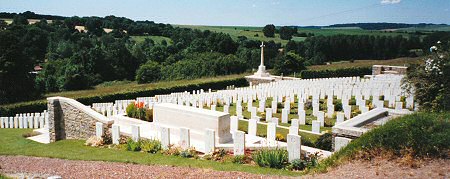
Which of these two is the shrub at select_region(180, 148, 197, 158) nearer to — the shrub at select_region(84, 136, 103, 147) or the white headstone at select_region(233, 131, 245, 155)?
the white headstone at select_region(233, 131, 245, 155)

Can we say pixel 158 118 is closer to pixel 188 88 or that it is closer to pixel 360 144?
pixel 360 144

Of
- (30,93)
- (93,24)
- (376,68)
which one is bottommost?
(30,93)

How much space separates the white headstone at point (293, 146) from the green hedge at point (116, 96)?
66.8ft

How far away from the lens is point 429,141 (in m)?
7.96

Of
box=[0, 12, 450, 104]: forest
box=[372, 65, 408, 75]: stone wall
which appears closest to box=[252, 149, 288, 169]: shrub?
box=[372, 65, 408, 75]: stone wall

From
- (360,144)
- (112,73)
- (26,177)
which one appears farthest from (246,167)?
(112,73)

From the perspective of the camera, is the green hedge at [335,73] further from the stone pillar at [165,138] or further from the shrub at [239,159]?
the shrub at [239,159]

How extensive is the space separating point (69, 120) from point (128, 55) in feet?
157

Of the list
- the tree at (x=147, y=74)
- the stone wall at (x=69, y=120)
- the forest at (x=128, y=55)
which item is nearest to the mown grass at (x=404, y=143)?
the stone wall at (x=69, y=120)

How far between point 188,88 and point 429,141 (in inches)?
1026

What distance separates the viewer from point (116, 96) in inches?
1152


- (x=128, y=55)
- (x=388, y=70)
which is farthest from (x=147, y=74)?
(x=388, y=70)

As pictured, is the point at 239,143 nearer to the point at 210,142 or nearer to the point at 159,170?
the point at 210,142

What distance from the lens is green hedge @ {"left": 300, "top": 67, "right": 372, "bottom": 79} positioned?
39.9 metres
